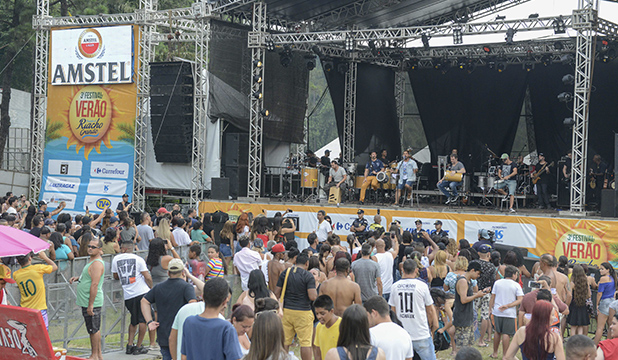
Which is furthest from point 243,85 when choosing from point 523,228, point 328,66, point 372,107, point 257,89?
point 523,228

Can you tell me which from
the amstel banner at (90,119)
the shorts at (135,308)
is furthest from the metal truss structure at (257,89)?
the shorts at (135,308)

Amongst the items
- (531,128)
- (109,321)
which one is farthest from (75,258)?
(531,128)

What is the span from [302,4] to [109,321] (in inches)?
535

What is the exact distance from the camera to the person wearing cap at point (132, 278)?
7.73 m

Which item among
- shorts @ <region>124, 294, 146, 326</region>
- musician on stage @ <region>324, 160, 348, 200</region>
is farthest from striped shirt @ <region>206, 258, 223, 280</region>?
musician on stage @ <region>324, 160, 348, 200</region>

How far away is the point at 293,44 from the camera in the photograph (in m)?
19.4

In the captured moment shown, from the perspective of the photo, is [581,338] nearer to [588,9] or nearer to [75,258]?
[75,258]

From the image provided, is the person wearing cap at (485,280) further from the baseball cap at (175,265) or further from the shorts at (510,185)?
the shorts at (510,185)

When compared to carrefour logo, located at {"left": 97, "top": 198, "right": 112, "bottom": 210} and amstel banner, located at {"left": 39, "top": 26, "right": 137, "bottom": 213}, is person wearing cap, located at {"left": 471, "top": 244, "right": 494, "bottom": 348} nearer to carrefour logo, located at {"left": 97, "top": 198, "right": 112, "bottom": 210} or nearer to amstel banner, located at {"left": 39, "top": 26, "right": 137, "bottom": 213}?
amstel banner, located at {"left": 39, "top": 26, "right": 137, "bottom": 213}

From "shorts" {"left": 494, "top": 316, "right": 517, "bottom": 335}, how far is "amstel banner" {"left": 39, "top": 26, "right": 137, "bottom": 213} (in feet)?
47.1

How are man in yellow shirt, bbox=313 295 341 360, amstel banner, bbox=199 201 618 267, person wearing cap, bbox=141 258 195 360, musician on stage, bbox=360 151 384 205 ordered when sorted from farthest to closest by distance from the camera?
musician on stage, bbox=360 151 384 205, amstel banner, bbox=199 201 618 267, person wearing cap, bbox=141 258 195 360, man in yellow shirt, bbox=313 295 341 360

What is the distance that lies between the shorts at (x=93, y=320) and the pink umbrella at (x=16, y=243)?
965 millimetres

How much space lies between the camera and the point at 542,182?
18.5m

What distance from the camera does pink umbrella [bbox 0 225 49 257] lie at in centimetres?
663
